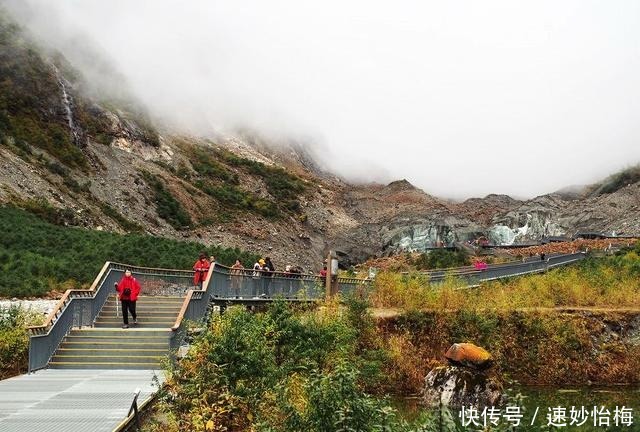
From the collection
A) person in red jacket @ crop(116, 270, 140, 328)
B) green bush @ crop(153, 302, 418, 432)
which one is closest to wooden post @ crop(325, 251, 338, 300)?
person in red jacket @ crop(116, 270, 140, 328)

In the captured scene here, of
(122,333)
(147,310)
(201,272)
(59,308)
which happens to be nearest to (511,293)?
(201,272)

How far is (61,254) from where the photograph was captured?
35.8 m

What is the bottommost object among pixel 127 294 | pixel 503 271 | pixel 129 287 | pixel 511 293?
pixel 127 294

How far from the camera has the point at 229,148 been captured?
114m

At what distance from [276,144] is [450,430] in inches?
5114

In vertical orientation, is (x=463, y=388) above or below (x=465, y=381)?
below

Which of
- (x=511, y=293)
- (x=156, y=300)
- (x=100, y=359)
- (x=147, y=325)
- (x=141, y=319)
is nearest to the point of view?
(x=100, y=359)

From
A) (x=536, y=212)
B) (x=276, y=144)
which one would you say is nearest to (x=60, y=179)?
(x=536, y=212)

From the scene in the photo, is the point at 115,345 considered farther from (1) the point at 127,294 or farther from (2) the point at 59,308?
(2) the point at 59,308

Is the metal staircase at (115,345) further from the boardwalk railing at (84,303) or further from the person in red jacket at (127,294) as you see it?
the person in red jacket at (127,294)

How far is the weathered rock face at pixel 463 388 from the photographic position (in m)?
17.1

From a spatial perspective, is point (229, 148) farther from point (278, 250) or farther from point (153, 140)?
point (278, 250)

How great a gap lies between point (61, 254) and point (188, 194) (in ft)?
137

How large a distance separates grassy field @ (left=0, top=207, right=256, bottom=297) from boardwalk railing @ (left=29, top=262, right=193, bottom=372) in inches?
269
